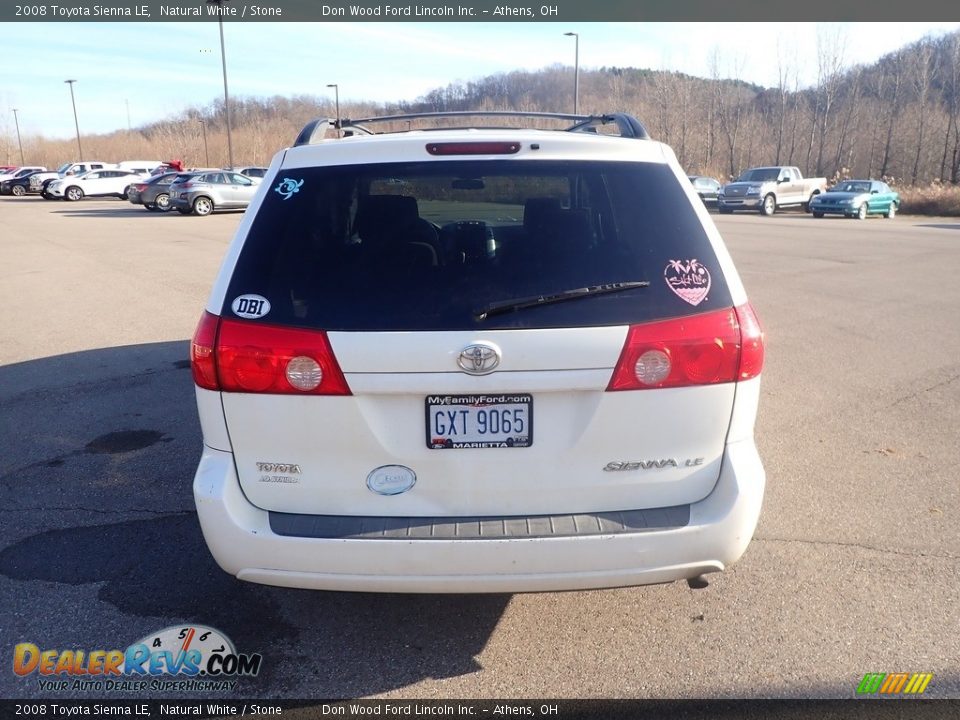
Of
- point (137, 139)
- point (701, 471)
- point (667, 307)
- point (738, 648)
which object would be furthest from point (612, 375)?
point (137, 139)

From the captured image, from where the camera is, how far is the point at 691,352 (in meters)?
2.81

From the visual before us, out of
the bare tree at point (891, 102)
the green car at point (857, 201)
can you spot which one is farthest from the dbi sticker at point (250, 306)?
the bare tree at point (891, 102)

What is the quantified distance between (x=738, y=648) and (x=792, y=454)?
2.37 m

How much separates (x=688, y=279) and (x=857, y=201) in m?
34.9

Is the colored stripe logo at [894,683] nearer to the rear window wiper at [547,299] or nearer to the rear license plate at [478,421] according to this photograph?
the rear license plate at [478,421]

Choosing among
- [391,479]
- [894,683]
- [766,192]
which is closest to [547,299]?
[391,479]

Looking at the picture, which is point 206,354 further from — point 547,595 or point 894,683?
point 894,683

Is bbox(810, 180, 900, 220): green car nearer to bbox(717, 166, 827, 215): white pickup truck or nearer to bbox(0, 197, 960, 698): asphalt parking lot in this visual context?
bbox(717, 166, 827, 215): white pickup truck

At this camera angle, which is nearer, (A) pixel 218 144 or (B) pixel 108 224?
(B) pixel 108 224

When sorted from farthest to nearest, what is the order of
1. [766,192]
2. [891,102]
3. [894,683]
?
[891,102]
[766,192]
[894,683]

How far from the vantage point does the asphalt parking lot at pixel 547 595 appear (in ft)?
10.0

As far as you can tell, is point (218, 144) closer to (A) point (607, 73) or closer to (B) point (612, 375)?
(A) point (607, 73)

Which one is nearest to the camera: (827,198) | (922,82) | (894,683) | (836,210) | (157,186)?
(894,683)

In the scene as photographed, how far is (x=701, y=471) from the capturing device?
290 cm
